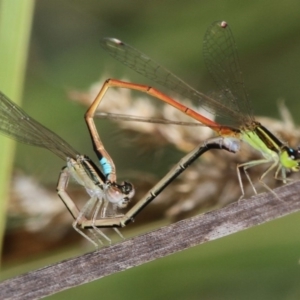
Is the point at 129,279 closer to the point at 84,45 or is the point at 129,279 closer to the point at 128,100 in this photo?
the point at 128,100

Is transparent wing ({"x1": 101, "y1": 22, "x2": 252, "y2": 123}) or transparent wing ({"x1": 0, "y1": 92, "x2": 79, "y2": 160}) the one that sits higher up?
transparent wing ({"x1": 101, "y1": 22, "x2": 252, "y2": 123})

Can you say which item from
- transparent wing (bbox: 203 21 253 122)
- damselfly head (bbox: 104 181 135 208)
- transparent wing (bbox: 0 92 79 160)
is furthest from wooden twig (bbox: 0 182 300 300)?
transparent wing (bbox: 203 21 253 122)

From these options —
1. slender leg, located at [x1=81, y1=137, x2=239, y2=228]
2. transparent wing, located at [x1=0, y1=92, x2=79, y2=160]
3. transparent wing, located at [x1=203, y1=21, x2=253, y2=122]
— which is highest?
transparent wing, located at [x1=203, y1=21, x2=253, y2=122]

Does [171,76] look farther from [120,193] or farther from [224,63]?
[120,193]

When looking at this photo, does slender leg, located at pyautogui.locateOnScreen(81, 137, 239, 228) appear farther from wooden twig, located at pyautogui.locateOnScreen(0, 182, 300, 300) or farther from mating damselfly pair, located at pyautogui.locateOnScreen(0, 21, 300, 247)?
wooden twig, located at pyautogui.locateOnScreen(0, 182, 300, 300)

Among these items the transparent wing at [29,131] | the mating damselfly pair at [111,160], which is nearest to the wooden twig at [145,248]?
the mating damselfly pair at [111,160]

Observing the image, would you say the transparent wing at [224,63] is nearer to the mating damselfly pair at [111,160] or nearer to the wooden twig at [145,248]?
the mating damselfly pair at [111,160]
